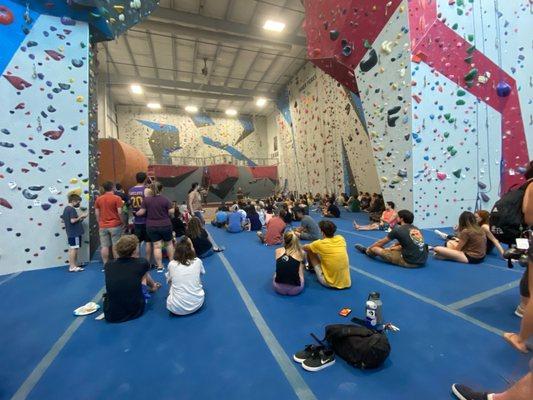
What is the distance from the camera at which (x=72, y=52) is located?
5.13 meters

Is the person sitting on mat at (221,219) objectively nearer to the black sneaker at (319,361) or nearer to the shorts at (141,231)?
the shorts at (141,231)

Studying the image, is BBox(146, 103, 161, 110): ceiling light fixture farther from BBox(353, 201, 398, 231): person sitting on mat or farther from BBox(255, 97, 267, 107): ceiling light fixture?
BBox(353, 201, 398, 231): person sitting on mat

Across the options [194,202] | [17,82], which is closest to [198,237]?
[194,202]

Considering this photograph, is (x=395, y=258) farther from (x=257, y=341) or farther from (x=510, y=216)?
(x=257, y=341)

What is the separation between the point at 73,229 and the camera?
488 cm

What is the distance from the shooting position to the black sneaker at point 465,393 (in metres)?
1.64

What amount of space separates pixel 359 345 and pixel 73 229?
5.05m

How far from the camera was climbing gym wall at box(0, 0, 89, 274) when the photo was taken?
185 inches

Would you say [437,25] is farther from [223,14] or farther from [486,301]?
[223,14]

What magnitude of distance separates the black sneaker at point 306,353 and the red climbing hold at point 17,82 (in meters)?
6.10

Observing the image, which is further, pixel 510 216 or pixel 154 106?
pixel 154 106

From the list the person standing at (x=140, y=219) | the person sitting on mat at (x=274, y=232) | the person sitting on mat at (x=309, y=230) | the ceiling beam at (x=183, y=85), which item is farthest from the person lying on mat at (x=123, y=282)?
the ceiling beam at (x=183, y=85)

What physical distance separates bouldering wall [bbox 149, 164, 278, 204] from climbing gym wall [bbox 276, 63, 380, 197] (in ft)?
6.63

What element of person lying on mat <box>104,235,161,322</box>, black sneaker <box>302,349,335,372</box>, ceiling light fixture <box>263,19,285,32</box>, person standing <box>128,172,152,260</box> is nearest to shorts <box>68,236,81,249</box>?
person standing <box>128,172,152,260</box>
